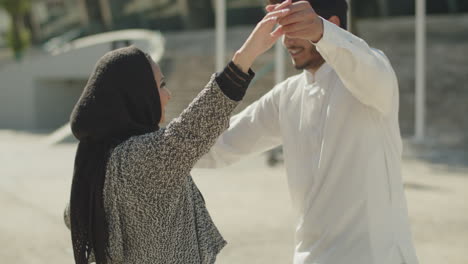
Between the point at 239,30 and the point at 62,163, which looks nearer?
the point at 62,163

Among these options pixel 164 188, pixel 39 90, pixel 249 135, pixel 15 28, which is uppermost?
pixel 164 188

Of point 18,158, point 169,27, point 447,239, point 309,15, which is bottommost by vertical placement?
point 169,27

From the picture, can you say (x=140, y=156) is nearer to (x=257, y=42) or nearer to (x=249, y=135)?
(x=257, y=42)

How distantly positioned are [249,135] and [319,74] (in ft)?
1.39

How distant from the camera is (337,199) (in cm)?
248

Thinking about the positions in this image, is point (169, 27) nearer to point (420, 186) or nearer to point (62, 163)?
point (62, 163)

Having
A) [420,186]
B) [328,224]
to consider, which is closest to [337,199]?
[328,224]

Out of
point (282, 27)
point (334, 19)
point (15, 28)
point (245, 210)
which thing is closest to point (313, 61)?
point (334, 19)

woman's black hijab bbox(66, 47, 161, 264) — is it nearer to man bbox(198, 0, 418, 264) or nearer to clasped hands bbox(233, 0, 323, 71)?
clasped hands bbox(233, 0, 323, 71)

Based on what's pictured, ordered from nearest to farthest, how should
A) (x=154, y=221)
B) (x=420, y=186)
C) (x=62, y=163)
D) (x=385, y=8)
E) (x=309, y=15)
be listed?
1. (x=309, y=15)
2. (x=154, y=221)
3. (x=420, y=186)
4. (x=62, y=163)
5. (x=385, y=8)

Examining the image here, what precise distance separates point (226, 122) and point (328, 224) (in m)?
0.63

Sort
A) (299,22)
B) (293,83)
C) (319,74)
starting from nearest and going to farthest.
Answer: (299,22)
(319,74)
(293,83)

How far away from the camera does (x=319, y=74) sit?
265 centimetres

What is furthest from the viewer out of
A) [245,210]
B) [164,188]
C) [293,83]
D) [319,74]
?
[245,210]
